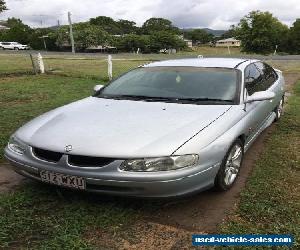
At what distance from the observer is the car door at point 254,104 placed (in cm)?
478

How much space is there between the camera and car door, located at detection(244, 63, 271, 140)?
4.78 meters

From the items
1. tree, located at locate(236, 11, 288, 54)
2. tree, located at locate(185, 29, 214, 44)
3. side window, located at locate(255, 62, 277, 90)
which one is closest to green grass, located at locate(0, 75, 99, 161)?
side window, located at locate(255, 62, 277, 90)

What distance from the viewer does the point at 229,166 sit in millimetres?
4105

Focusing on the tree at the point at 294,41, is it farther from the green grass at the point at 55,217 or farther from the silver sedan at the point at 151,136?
the green grass at the point at 55,217

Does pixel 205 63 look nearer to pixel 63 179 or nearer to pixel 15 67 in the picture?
pixel 63 179

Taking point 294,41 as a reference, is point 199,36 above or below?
below

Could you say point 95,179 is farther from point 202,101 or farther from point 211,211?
point 202,101

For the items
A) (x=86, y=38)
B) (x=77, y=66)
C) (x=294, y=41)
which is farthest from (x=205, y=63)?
(x=86, y=38)

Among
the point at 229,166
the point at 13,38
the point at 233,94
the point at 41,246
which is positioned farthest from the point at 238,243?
the point at 13,38

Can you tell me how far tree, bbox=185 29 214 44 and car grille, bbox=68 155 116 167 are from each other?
4684 inches

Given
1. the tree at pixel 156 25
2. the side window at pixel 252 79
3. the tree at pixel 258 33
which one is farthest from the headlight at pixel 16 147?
the tree at pixel 156 25

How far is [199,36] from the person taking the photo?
118625 millimetres

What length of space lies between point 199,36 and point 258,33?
228 ft

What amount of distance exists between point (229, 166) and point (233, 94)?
0.95 m
